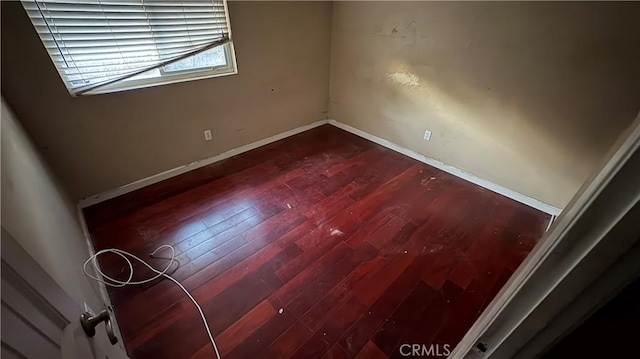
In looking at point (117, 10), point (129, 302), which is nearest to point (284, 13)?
point (117, 10)

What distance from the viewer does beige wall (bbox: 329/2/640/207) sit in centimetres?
180

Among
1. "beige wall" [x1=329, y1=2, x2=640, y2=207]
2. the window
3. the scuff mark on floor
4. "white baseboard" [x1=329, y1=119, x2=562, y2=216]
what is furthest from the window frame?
the scuff mark on floor

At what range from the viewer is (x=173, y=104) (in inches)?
93.1

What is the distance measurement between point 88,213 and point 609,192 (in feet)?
9.35

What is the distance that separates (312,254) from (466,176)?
1.78 m

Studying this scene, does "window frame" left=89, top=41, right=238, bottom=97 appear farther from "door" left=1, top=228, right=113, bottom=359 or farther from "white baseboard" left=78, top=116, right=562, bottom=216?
"door" left=1, top=228, right=113, bottom=359

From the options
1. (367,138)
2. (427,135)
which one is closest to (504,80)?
(427,135)

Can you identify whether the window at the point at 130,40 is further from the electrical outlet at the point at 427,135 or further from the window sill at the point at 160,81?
the electrical outlet at the point at 427,135

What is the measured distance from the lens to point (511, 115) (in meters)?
2.25

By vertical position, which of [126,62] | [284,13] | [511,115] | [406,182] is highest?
[284,13]

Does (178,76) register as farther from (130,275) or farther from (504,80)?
(504,80)

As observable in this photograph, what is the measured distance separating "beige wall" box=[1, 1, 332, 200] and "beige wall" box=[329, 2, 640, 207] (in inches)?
22.3

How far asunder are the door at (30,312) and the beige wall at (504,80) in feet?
9.10

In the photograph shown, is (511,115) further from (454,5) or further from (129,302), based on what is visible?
(129,302)
